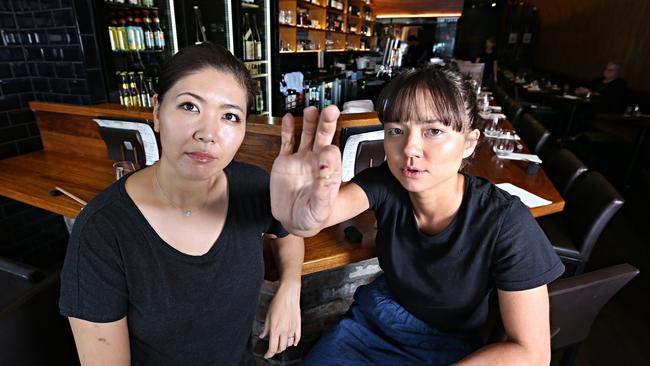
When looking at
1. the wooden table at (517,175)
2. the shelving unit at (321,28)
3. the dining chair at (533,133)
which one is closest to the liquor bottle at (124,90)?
the shelving unit at (321,28)

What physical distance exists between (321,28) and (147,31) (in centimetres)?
350

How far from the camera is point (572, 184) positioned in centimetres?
212

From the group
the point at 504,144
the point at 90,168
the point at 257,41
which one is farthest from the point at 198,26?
the point at 504,144

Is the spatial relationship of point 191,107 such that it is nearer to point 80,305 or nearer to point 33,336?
point 80,305

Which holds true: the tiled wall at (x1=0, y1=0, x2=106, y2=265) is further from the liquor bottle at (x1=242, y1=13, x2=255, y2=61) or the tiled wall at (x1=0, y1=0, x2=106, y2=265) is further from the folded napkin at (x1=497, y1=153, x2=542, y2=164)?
the folded napkin at (x1=497, y1=153, x2=542, y2=164)

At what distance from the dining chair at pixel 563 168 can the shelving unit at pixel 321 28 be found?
3.74m

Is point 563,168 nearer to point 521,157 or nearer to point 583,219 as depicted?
point 521,157

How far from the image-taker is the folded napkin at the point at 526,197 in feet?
5.92

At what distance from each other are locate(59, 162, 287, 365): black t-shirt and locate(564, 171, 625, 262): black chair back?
1.59 m

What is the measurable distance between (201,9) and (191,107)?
3498 millimetres

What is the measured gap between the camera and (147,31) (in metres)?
3.23

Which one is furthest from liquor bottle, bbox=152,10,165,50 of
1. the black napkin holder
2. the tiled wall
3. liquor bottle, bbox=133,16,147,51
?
the black napkin holder

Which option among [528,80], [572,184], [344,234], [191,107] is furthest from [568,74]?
[191,107]

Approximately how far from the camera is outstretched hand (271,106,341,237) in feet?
2.58
